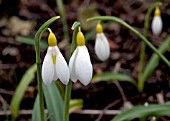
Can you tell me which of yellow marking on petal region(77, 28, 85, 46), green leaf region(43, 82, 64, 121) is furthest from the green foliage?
yellow marking on petal region(77, 28, 85, 46)

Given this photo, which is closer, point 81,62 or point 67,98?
point 81,62

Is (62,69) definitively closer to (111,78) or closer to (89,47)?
(111,78)

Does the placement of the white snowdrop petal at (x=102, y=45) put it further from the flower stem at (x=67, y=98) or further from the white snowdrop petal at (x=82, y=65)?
the white snowdrop petal at (x=82, y=65)

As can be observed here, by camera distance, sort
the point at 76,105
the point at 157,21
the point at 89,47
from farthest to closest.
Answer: the point at 89,47, the point at 157,21, the point at 76,105

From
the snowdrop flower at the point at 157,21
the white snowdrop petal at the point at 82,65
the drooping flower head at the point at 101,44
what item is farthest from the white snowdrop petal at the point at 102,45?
the snowdrop flower at the point at 157,21

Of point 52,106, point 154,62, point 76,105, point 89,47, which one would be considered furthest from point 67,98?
point 89,47

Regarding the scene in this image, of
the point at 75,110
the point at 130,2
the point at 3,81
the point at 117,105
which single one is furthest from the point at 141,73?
the point at 130,2
